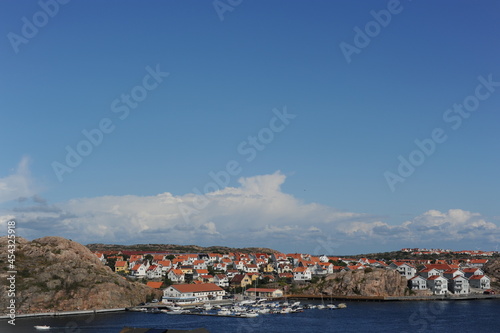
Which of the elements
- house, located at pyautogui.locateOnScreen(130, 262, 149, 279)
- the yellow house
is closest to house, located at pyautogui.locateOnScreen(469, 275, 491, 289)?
the yellow house

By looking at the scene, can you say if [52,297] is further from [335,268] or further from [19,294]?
[335,268]

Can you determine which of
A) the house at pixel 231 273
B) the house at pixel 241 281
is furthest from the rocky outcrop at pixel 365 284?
the house at pixel 231 273

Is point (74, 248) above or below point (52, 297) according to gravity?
above

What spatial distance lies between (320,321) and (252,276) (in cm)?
4396

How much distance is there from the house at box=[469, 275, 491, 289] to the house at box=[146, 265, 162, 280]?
6603 cm

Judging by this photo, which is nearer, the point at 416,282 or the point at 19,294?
the point at 19,294

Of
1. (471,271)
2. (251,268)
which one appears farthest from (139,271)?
(471,271)

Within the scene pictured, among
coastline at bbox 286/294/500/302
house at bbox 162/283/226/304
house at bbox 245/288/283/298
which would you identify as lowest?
coastline at bbox 286/294/500/302

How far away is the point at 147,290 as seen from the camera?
8831 centimetres

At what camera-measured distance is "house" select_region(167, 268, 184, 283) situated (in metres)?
106

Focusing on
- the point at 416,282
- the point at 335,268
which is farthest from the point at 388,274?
the point at 335,268

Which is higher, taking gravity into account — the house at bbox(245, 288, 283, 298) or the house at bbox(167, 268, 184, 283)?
the house at bbox(167, 268, 184, 283)

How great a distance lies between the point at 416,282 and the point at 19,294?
2775 inches
